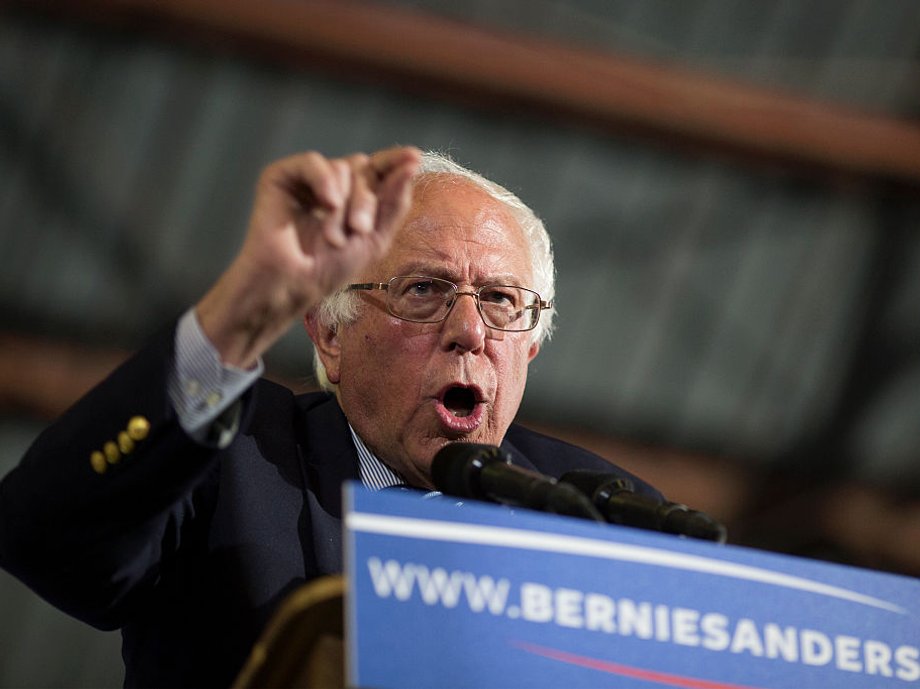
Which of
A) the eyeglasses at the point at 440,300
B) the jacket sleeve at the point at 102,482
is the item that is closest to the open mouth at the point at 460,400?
the eyeglasses at the point at 440,300

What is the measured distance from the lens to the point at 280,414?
6.21ft

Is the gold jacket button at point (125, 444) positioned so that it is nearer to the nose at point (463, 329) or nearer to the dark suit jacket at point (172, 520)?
the dark suit jacket at point (172, 520)

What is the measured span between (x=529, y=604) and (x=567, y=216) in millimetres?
3962

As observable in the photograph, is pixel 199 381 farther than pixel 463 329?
No

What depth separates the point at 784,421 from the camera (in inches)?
204

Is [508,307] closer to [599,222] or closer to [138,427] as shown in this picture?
[138,427]

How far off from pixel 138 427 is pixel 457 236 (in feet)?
2.79

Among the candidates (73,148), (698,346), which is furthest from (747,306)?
(73,148)

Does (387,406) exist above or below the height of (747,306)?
above

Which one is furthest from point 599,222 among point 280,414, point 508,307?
point 280,414

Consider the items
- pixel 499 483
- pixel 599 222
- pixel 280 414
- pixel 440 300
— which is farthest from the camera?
pixel 599 222

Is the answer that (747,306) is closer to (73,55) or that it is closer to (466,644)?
(73,55)

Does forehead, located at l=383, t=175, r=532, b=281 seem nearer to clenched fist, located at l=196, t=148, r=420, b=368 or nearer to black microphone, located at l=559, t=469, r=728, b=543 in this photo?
black microphone, located at l=559, t=469, r=728, b=543

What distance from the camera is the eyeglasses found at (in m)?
2.01
